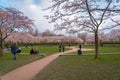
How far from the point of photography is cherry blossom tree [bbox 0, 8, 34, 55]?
28.2 m

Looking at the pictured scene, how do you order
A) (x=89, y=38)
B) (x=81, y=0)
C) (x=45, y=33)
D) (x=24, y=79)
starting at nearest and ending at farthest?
(x=24, y=79) < (x=81, y=0) < (x=89, y=38) < (x=45, y=33)

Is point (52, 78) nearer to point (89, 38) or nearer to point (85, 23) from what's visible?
point (85, 23)

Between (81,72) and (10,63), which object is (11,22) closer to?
(10,63)

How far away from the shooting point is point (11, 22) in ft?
94.4

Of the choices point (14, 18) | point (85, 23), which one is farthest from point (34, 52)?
point (85, 23)

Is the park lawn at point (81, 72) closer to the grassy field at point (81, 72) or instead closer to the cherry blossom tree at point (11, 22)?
the grassy field at point (81, 72)

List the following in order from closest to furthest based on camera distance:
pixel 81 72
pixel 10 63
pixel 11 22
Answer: pixel 81 72 < pixel 10 63 < pixel 11 22

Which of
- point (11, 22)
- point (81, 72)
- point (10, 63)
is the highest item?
point (11, 22)

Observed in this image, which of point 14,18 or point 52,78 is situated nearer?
point 52,78

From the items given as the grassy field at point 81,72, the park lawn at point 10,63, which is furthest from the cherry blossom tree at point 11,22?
Answer: the grassy field at point 81,72

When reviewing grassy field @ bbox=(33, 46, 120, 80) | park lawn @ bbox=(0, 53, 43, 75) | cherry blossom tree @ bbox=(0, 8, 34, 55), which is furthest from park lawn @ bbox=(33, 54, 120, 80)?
cherry blossom tree @ bbox=(0, 8, 34, 55)

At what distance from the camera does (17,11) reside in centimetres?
3022

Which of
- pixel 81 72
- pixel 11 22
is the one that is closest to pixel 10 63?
pixel 81 72

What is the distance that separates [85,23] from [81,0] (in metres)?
10.5
